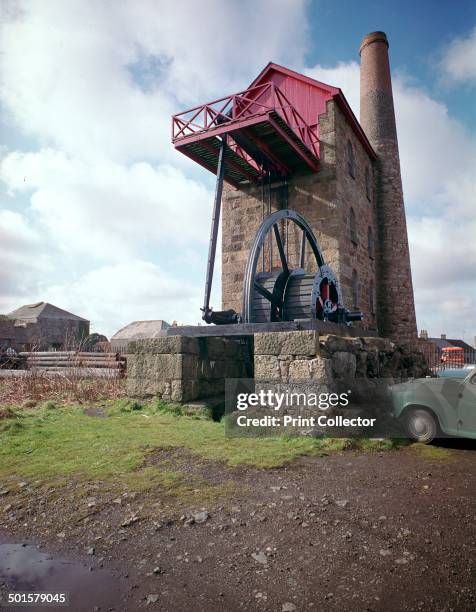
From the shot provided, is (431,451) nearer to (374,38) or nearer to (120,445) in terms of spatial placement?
(120,445)

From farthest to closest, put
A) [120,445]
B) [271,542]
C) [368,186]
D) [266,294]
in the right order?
[368,186], [266,294], [120,445], [271,542]

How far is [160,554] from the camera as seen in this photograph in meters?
2.39

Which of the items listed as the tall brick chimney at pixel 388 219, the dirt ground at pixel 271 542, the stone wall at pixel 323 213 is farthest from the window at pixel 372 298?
the dirt ground at pixel 271 542

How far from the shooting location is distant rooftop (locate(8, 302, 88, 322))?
34.3 m

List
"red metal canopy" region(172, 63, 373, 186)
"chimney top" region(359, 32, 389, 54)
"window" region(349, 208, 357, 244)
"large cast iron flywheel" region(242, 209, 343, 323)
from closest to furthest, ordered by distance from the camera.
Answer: "large cast iron flywheel" region(242, 209, 343, 323)
"red metal canopy" region(172, 63, 373, 186)
"window" region(349, 208, 357, 244)
"chimney top" region(359, 32, 389, 54)

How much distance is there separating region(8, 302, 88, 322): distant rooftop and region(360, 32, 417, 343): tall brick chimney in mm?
27891

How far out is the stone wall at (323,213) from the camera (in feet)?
38.6

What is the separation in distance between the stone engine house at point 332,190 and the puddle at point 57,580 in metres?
9.02

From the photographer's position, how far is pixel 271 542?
2.50 meters

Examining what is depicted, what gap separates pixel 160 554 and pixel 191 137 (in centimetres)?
972

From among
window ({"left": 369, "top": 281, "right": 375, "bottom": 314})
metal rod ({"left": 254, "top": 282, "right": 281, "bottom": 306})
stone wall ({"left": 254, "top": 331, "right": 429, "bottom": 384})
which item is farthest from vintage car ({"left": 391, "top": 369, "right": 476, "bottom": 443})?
window ({"left": 369, "top": 281, "right": 375, "bottom": 314})

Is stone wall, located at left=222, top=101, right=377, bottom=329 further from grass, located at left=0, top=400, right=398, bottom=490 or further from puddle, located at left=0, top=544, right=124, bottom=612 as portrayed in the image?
puddle, located at left=0, top=544, right=124, bottom=612

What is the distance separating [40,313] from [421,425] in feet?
114

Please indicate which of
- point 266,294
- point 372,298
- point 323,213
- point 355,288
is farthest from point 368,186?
point 266,294
